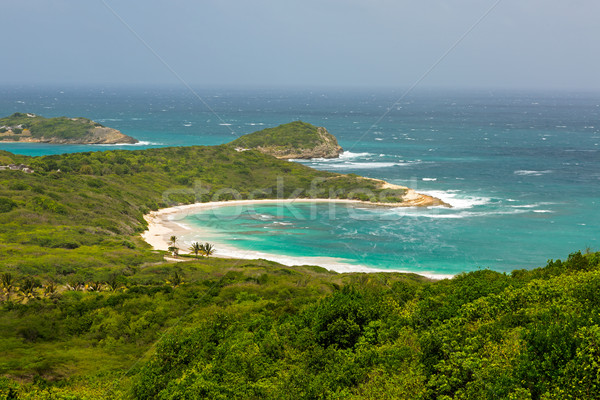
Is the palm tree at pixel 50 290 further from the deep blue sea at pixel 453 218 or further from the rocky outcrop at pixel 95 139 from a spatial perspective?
the rocky outcrop at pixel 95 139

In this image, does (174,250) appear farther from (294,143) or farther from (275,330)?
(294,143)

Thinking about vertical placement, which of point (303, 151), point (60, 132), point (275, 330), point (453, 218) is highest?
point (60, 132)

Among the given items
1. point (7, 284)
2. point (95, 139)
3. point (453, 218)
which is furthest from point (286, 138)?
point (7, 284)

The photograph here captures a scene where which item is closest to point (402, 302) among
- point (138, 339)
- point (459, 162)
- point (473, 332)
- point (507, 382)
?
point (473, 332)

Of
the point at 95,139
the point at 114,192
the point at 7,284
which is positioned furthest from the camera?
the point at 95,139

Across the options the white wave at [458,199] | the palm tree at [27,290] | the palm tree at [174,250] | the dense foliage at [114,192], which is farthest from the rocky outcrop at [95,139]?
the palm tree at [27,290]

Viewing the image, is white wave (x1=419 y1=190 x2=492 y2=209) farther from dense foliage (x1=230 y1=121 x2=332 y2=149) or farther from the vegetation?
dense foliage (x1=230 y1=121 x2=332 y2=149)

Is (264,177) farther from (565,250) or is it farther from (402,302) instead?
(402,302)
